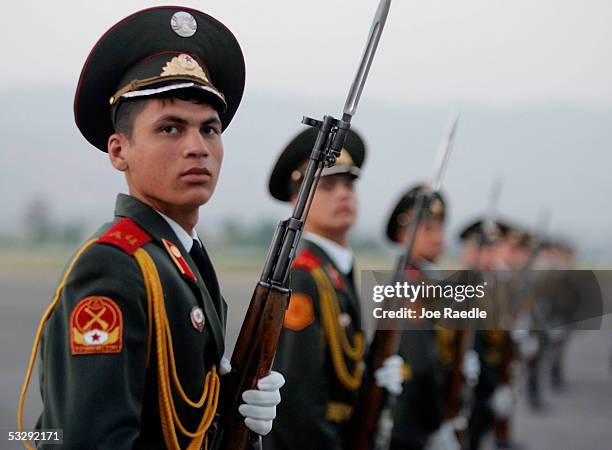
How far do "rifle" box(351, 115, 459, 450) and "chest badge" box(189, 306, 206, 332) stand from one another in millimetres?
1004

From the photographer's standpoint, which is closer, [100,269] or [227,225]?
[100,269]

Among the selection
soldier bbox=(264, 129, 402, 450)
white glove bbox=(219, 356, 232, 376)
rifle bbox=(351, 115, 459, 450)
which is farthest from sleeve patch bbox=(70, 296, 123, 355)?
rifle bbox=(351, 115, 459, 450)

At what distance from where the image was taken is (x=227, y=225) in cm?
213

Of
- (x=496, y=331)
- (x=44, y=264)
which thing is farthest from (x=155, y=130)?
(x=496, y=331)

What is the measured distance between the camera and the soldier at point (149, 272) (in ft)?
4.02

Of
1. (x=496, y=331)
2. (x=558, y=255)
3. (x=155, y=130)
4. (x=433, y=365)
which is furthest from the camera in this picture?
(x=496, y=331)

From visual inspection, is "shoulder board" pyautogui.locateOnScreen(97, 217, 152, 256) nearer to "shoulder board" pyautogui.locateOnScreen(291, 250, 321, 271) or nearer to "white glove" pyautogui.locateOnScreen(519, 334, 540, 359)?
"shoulder board" pyautogui.locateOnScreen(291, 250, 321, 271)

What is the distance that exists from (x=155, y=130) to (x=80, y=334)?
0.30m

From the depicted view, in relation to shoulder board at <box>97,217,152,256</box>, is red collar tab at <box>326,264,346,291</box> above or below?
above

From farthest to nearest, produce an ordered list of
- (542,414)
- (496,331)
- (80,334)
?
(542,414), (496,331), (80,334)

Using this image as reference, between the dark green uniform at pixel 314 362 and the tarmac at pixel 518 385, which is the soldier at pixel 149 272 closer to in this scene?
the tarmac at pixel 518 385

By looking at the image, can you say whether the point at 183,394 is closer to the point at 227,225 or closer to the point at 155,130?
the point at 155,130

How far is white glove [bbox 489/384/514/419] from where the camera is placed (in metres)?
4.16

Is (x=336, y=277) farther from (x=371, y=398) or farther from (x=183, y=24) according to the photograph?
(x=183, y=24)
